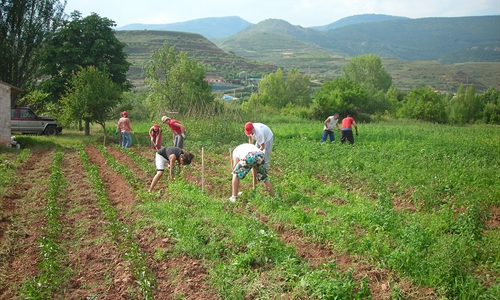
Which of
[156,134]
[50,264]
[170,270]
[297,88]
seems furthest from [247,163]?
[297,88]

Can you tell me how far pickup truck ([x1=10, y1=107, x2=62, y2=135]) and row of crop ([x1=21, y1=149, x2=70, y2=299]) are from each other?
14.5 m

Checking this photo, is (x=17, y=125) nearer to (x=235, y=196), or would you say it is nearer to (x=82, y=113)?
(x=82, y=113)

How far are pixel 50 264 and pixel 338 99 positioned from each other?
122 ft

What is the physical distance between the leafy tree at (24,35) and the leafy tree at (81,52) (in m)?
1.76

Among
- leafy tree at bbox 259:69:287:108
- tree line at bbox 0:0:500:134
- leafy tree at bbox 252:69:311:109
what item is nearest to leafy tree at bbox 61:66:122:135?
tree line at bbox 0:0:500:134

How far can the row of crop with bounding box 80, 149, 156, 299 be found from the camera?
5.30 meters

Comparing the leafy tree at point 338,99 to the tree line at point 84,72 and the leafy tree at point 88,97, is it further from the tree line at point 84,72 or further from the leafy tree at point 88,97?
the leafy tree at point 88,97

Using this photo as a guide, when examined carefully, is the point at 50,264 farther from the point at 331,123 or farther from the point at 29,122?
the point at 29,122

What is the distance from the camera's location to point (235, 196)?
Result: 28.5ft

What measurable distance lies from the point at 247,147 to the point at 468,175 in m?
5.64

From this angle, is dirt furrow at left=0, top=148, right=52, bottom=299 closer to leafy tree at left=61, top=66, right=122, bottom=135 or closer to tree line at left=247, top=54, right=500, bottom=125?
leafy tree at left=61, top=66, right=122, bottom=135

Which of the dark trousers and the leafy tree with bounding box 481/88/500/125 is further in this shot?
the leafy tree with bounding box 481/88/500/125

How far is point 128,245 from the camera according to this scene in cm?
664

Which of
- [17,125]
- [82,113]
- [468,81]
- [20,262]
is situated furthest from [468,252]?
[468,81]
